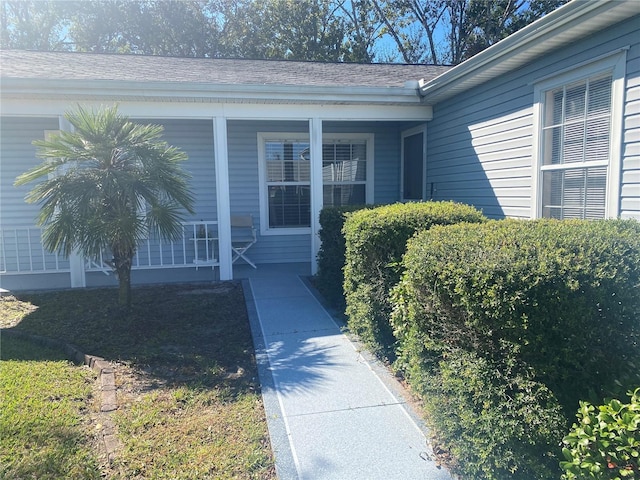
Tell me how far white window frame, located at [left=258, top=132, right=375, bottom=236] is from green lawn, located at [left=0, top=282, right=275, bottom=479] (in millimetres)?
2293

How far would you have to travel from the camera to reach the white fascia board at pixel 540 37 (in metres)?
3.74

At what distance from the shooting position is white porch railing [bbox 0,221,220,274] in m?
7.41

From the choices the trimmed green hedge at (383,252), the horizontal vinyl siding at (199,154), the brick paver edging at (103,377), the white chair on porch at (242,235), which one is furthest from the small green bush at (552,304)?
the horizontal vinyl siding at (199,154)

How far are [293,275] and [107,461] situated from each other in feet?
16.8

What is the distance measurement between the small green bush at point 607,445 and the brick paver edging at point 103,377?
252 cm

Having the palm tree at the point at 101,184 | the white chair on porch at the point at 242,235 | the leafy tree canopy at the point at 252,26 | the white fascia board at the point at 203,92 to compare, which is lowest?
the white chair on porch at the point at 242,235

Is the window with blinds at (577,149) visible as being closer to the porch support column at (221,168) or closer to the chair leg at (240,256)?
the porch support column at (221,168)

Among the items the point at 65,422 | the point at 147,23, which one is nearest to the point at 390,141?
the point at 65,422

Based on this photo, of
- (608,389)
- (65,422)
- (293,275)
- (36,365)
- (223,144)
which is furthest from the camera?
(293,275)

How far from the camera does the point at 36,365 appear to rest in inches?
153

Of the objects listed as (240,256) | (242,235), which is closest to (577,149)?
(240,256)

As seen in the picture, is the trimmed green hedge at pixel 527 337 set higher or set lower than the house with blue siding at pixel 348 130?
lower

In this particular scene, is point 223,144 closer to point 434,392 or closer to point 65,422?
point 65,422

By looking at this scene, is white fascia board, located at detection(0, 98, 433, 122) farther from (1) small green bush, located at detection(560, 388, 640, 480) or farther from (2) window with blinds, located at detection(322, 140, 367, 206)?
(1) small green bush, located at detection(560, 388, 640, 480)
